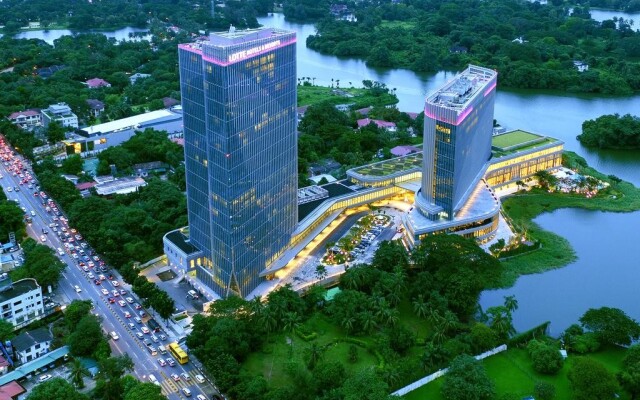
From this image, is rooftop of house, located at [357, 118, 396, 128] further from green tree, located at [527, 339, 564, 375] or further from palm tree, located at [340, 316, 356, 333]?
green tree, located at [527, 339, 564, 375]

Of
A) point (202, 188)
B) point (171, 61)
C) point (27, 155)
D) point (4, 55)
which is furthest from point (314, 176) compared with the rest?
point (4, 55)

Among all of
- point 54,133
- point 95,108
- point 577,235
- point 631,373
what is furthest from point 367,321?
point 95,108

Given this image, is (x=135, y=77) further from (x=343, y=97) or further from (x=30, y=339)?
(x=30, y=339)

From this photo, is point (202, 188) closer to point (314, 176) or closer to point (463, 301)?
point (463, 301)

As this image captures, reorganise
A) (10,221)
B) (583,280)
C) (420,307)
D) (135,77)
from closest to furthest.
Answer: (420,307), (583,280), (10,221), (135,77)

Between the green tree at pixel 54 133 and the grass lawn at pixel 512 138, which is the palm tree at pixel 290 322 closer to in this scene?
the grass lawn at pixel 512 138
